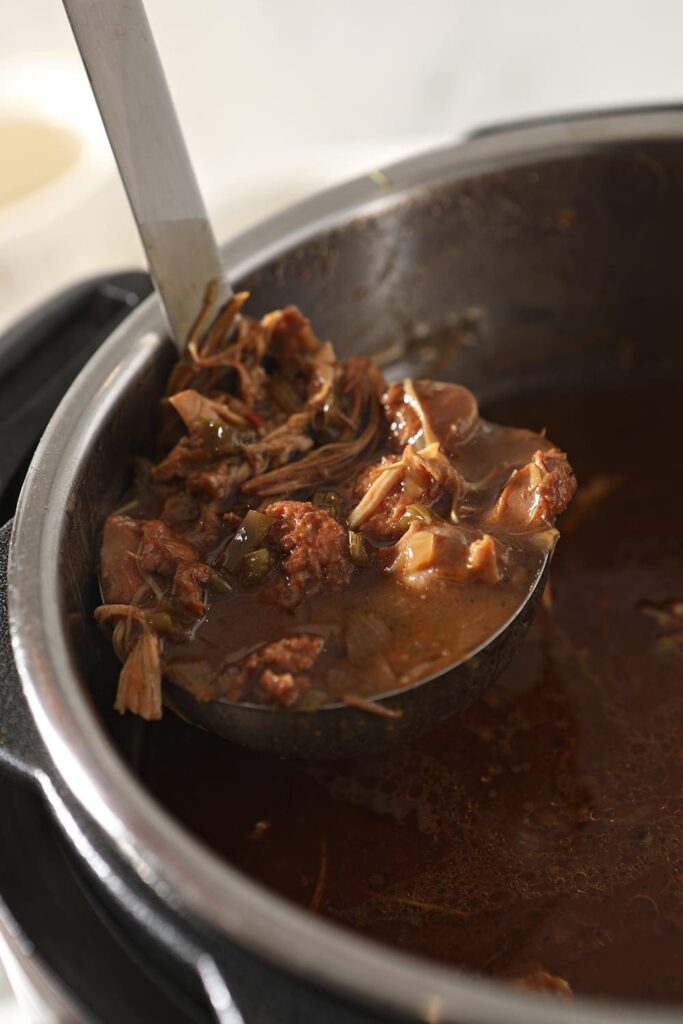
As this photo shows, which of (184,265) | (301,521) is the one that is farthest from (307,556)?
(184,265)

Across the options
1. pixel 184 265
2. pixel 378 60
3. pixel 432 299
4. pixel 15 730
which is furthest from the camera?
pixel 378 60

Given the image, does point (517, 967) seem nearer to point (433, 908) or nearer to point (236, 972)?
point (433, 908)

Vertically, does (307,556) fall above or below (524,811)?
above

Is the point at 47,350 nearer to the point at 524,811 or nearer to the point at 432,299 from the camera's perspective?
the point at 432,299

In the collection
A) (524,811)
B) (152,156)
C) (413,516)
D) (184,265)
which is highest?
(152,156)

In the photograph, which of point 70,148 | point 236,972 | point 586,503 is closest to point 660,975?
point 236,972

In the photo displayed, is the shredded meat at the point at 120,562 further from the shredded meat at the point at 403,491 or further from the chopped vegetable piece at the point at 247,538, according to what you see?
the shredded meat at the point at 403,491

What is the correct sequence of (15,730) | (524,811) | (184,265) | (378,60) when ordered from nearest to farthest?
(15,730) → (524,811) → (184,265) → (378,60)

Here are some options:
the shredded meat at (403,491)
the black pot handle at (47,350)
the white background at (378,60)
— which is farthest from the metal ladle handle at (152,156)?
the white background at (378,60)
